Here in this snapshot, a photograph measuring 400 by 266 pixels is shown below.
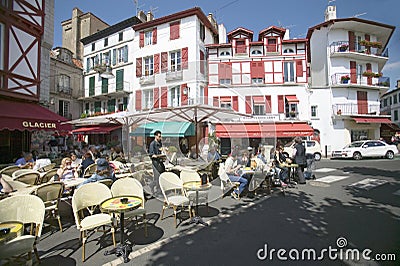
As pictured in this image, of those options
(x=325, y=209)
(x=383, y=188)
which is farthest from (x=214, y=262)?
(x=383, y=188)

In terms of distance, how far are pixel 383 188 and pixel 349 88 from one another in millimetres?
16681

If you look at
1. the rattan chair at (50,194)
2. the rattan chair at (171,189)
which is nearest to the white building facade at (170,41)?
the rattan chair at (171,189)

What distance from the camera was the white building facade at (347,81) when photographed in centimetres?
1945

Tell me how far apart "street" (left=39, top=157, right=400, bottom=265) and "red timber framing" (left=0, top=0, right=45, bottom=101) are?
740 cm

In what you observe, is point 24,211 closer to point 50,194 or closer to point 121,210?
point 50,194

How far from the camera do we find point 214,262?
3.03m

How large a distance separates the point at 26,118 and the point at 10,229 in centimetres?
670

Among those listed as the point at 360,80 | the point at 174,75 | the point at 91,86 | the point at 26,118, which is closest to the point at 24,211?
the point at 174,75

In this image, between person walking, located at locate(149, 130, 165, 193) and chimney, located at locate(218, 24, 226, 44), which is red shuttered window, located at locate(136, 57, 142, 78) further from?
person walking, located at locate(149, 130, 165, 193)

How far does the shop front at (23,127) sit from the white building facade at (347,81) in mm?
20651

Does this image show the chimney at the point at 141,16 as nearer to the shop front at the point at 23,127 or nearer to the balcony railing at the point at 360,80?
the shop front at the point at 23,127

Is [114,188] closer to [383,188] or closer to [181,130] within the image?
[181,130]

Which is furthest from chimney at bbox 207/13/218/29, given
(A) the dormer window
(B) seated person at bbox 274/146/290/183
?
(B) seated person at bbox 274/146/290/183

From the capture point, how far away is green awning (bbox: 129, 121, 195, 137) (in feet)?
22.3
